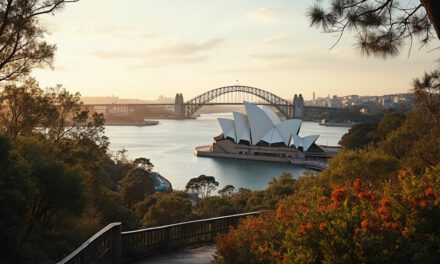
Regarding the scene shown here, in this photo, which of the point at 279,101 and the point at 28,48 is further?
the point at 279,101

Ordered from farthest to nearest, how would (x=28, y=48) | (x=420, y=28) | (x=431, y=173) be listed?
(x=28, y=48) → (x=420, y=28) → (x=431, y=173)

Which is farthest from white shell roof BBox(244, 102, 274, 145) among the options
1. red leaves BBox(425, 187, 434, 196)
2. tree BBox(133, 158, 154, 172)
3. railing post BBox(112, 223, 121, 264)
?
red leaves BBox(425, 187, 434, 196)

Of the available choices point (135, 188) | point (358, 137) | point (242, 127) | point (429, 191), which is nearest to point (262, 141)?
point (242, 127)

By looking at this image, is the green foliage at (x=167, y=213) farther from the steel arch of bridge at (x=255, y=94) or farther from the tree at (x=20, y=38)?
the steel arch of bridge at (x=255, y=94)

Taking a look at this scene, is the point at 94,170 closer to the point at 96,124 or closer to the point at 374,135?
the point at 96,124

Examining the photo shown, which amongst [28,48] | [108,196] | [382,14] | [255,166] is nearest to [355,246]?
[382,14]

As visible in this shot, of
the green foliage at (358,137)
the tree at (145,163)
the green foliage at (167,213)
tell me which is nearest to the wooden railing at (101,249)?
the green foliage at (167,213)

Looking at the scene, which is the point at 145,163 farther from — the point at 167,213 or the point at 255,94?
the point at 255,94
